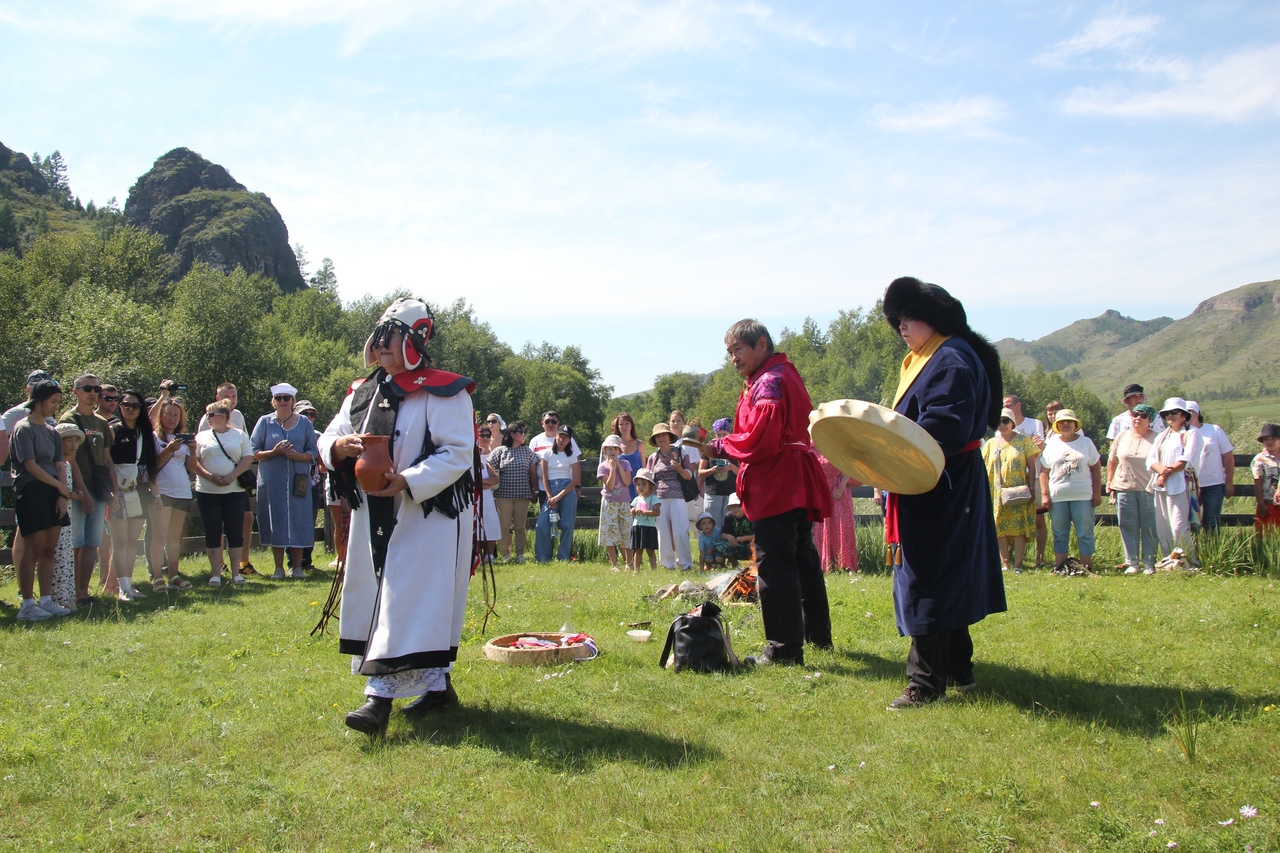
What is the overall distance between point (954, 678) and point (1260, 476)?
8.14m

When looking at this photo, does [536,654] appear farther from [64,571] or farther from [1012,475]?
[1012,475]

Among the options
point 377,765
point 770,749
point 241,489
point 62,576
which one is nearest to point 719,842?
point 770,749

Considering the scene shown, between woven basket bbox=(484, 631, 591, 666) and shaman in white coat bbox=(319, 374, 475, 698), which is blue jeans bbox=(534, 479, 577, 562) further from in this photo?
shaman in white coat bbox=(319, 374, 475, 698)

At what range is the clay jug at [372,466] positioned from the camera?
4668 millimetres

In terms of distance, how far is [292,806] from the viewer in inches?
152

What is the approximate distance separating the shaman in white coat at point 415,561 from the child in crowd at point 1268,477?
32.9 ft

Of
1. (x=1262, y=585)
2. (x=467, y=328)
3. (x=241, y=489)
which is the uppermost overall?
(x=467, y=328)

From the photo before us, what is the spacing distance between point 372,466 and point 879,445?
262 cm

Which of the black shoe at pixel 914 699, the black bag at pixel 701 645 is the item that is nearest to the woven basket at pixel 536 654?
the black bag at pixel 701 645

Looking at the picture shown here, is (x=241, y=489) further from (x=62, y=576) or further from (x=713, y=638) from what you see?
(x=713, y=638)

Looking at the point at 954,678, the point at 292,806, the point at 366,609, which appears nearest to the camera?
the point at 292,806

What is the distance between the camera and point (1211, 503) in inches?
456

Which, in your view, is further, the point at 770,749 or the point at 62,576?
the point at 62,576

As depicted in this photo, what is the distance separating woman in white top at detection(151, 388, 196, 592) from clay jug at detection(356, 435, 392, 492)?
6.87 metres
